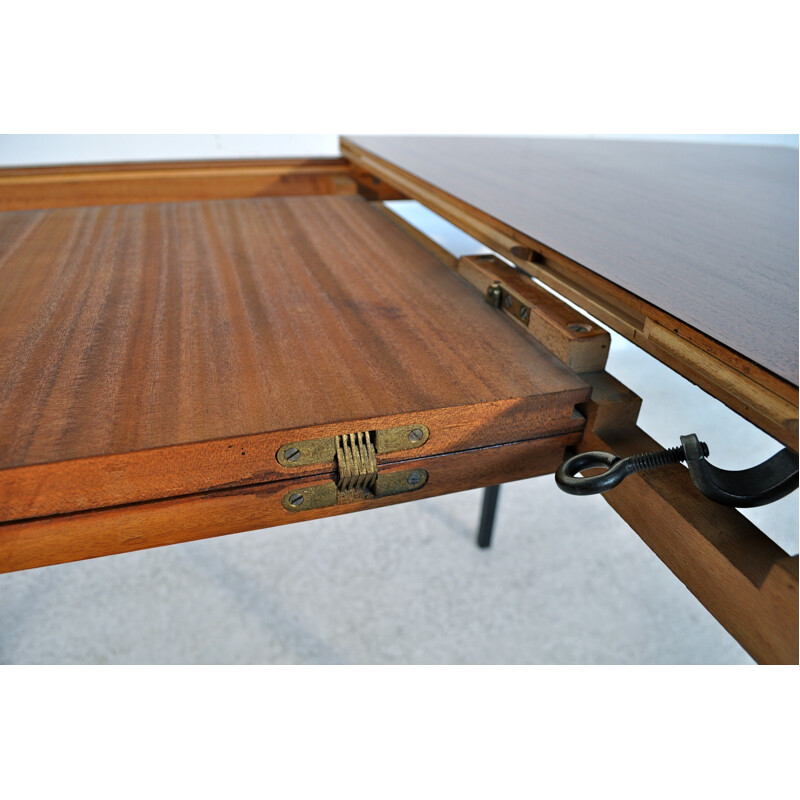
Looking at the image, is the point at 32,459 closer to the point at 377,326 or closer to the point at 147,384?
the point at 147,384

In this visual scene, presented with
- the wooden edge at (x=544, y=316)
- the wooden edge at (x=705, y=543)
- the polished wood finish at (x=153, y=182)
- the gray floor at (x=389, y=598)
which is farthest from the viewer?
the gray floor at (x=389, y=598)

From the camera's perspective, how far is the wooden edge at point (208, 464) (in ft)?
0.95

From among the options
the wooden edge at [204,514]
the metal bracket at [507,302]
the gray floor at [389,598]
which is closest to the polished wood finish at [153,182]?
the metal bracket at [507,302]

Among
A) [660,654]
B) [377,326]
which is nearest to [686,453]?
[377,326]

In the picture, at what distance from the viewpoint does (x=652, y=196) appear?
65 cm

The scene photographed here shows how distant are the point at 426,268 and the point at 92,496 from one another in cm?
33

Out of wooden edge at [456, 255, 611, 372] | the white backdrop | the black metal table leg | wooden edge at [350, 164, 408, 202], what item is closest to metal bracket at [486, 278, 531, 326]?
wooden edge at [456, 255, 611, 372]

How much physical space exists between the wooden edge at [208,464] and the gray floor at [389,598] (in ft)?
2.67

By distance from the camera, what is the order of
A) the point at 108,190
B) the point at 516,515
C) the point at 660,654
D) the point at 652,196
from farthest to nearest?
A: the point at 516,515
the point at 660,654
the point at 108,190
the point at 652,196

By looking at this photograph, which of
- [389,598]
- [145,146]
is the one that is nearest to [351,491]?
[389,598]

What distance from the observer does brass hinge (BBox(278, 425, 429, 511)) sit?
1.08ft

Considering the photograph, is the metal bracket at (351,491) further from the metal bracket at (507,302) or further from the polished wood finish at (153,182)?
the polished wood finish at (153,182)

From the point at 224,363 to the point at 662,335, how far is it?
23 cm

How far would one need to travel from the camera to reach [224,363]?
37cm
